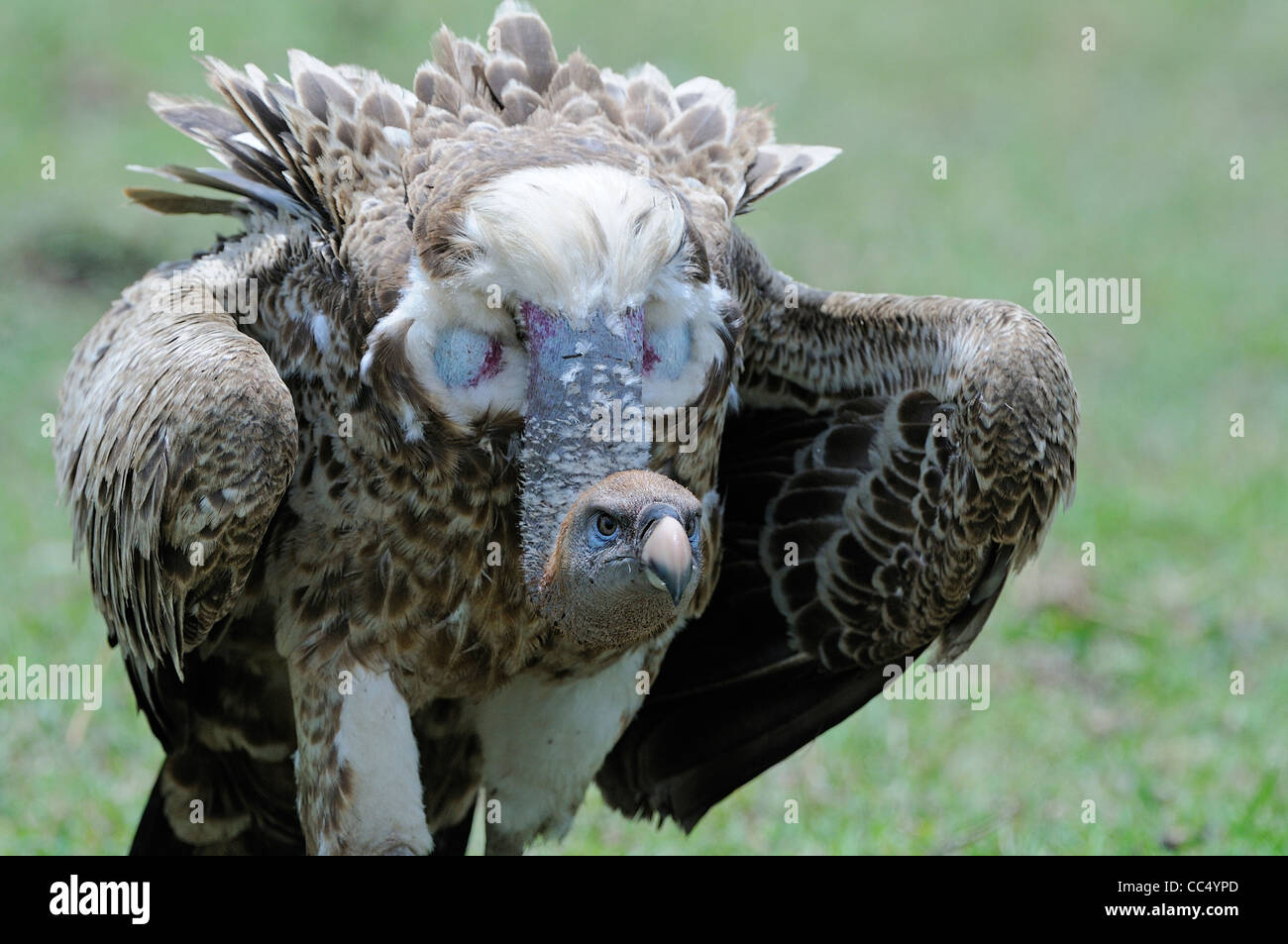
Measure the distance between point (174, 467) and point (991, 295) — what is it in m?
8.24

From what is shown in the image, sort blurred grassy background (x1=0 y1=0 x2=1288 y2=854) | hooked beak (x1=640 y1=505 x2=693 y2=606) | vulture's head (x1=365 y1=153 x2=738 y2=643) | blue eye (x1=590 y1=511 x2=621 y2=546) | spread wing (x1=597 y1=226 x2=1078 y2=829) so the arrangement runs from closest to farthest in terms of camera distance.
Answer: hooked beak (x1=640 y1=505 x2=693 y2=606)
blue eye (x1=590 y1=511 x2=621 y2=546)
vulture's head (x1=365 y1=153 x2=738 y2=643)
spread wing (x1=597 y1=226 x2=1078 y2=829)
blurred grassy background (x1=0 y1=0 x2=1288 y2=854)

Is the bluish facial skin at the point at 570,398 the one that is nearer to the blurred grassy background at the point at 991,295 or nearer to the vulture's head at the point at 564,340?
the vulture's head at the point at 564,340

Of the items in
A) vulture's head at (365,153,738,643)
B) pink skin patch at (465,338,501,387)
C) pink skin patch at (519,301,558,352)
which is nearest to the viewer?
vulture's head at (365,153,738,643)

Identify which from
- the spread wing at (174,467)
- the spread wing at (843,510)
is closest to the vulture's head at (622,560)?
the spread wing at (174,467)

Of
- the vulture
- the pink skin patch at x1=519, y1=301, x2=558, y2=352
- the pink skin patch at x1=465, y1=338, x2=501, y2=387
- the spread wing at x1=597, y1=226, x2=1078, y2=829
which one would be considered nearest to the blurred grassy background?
the spread wing at x1=597, y1=226, x2=1078, y2=829

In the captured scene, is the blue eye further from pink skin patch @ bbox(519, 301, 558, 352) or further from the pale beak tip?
pink skin patch @ bbox(519, 301, 558, 352)

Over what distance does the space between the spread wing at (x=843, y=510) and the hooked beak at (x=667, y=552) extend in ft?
4.65

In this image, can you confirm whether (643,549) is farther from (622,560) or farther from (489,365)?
(489,365)

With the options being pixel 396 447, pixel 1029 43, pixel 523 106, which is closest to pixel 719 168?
pixel 523 106

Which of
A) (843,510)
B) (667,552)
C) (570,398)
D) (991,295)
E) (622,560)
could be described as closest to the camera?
(667,552)

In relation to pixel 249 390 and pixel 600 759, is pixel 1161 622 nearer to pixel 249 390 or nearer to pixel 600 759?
pixel 600 759

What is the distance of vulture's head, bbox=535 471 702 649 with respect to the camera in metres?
3.86

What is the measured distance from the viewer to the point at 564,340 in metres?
4.21

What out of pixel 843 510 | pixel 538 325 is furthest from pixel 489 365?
pixel 843 510
